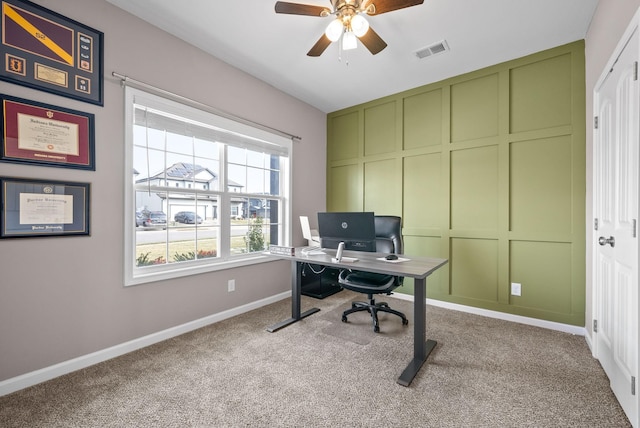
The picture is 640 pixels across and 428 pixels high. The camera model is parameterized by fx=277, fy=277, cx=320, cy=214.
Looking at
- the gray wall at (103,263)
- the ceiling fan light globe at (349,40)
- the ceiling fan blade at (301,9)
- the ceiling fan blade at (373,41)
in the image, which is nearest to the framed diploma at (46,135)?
the gray wall at (103,263)

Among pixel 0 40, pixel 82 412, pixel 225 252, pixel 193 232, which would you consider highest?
pixel 0 40

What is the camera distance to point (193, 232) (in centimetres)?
280

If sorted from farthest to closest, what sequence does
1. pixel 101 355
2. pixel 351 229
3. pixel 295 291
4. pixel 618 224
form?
pixel 295 291, pixel 351 229, pixel 101 355, pixel 618 224

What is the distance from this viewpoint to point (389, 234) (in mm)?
2867

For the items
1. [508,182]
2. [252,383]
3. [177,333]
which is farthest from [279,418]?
[508,182]

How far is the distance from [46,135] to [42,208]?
0.49 metres

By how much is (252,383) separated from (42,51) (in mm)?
2610

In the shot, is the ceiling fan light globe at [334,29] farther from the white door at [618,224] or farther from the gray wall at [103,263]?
the white door at [618,224]

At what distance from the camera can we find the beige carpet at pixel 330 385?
1520mm

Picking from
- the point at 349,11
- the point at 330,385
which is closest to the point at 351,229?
the point at 330,385

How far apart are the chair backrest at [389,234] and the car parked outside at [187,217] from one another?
1881 mm

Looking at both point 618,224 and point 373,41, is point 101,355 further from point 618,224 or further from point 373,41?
point 618,224

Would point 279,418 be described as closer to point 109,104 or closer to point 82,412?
point 82,412

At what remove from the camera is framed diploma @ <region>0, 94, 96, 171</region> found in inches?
67.9
